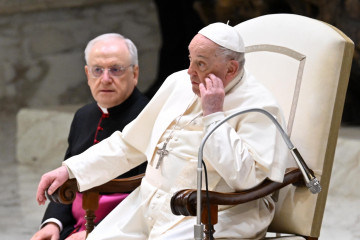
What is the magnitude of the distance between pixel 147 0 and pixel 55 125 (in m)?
2.54

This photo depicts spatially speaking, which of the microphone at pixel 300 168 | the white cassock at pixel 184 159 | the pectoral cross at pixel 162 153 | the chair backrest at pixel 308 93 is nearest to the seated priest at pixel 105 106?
the white cassock at pixel 184 159

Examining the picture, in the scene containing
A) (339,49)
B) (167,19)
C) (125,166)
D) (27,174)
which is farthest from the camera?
(167,19)

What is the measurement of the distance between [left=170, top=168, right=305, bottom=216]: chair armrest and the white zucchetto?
524mm

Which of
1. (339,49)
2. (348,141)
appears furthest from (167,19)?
(339,49)

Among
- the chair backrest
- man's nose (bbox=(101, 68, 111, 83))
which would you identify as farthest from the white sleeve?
the chair backrest

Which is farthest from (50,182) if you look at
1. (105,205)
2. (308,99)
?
(308,99)

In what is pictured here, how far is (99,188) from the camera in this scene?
11.3 ft

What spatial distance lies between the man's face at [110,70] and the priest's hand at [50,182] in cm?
62

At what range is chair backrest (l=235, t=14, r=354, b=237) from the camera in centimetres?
Result: 326

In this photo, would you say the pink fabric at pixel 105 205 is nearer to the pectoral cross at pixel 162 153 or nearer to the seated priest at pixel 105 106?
the seated priest at pixel 105 106

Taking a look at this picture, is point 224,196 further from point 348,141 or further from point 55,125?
point 55,125

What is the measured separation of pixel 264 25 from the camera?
11.7ft

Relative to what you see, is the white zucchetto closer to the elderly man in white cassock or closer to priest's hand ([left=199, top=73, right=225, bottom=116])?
the elderly man in white cassock

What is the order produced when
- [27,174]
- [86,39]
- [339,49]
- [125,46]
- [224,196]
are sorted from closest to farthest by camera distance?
[224,196] < [339,49] < [125,46] < [27,174] < [86,39]
